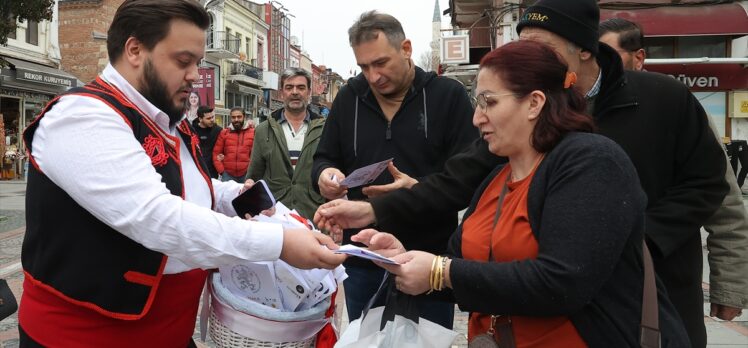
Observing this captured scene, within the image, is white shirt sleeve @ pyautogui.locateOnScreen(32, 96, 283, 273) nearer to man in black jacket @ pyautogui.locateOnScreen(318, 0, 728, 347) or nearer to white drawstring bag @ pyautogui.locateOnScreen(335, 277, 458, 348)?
white drawstring bag @ pyautogui.locateOnScreen(335, 277, 458, 348)

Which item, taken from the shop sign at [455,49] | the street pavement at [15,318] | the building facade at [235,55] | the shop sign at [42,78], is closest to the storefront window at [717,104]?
the shop sign at [455,49]

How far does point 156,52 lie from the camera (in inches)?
71.4

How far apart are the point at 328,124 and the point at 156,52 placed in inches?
51.7

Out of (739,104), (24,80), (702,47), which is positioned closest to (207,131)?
(702,47)

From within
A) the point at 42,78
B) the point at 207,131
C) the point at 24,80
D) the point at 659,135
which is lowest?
the point at 659,135

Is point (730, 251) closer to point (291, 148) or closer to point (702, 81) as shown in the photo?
point (291, 148)

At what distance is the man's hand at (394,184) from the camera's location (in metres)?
2.59

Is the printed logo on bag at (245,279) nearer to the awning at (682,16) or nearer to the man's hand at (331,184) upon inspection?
the man's hand at (331,184)

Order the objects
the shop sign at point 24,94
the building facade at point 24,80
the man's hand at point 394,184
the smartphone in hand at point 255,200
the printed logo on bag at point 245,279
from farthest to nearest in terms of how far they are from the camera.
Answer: the shop sign at point 24,94 < the building facade at point 24,80 < the man's hand at point 394,184 < the smartphone in hand at point 255,200 < the printed logo on bag at point 245,279

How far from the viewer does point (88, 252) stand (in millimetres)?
1642

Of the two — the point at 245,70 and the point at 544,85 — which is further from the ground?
the point at 245,70

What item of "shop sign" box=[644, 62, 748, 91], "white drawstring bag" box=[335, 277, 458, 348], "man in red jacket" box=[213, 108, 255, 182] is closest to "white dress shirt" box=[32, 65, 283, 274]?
"white drawstring bag" box=[335, 277, 458, 348]

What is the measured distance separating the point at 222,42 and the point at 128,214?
3862 centimetres

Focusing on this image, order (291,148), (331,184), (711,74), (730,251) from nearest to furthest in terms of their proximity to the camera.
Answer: (730,251) < (331,184) < (291,148) < (711,74)
